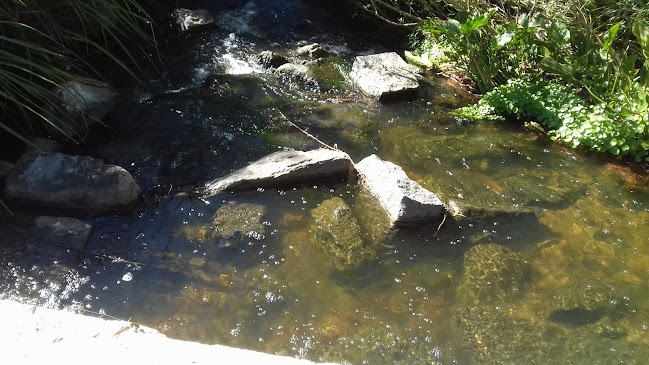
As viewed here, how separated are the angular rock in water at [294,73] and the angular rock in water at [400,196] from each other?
2005mm

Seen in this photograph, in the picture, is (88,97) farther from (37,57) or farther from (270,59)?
(270,59)

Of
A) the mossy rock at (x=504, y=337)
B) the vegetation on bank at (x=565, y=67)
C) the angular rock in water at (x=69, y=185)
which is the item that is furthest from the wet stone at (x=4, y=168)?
the vegetation on bank at (x=565, y=67)

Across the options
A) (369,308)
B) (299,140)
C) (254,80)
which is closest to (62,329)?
(369,308)

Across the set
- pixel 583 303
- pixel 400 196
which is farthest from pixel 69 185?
pixel 583 303

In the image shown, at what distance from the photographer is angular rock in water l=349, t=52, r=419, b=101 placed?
18.2ft

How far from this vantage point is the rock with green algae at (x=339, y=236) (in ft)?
11.3

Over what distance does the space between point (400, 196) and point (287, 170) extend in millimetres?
939

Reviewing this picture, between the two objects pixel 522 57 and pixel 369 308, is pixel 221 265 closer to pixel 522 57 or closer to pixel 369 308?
pixel 369 308

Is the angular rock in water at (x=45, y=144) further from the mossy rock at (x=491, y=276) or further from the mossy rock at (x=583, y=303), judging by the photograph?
the mossy rock at (x=583, y=303)

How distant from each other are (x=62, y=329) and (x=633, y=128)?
4.91 m

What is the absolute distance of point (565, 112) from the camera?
5.09 meters

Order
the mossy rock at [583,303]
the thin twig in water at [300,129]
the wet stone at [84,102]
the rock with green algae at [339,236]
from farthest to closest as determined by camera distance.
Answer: the thin twig in water at [300,129] → the wet stone at [84,102] → the rock with green algae at [339,236] → the mossy rock at [583,303]

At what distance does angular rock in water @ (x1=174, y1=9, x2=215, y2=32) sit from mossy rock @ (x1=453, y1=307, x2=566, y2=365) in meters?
5.16

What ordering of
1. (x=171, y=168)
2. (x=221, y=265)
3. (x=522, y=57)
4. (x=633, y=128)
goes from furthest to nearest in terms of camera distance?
1. (x=522, y=57)
2. (x=633, y=128)
3. (x=171, y=168)
4. (x=221, y=265)
